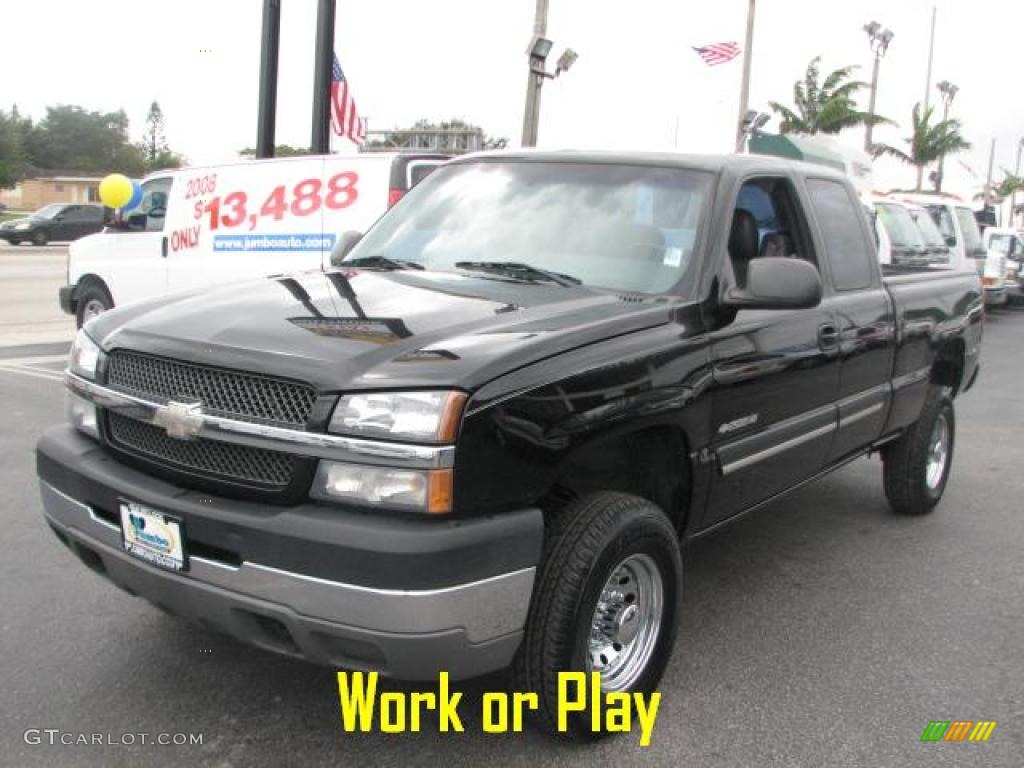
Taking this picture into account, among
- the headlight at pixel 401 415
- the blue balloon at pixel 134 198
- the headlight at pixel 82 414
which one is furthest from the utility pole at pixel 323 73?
the headlight at pixel 401 415

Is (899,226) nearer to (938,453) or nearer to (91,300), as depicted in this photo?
(938,453)

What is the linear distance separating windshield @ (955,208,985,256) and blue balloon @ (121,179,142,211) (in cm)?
1486

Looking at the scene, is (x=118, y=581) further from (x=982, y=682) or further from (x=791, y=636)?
→ (x=982, y=682)

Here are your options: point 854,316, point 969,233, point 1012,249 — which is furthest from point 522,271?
point 1012,249

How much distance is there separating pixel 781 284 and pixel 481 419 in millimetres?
1360

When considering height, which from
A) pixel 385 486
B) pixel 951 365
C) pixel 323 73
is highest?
pixel 323 73

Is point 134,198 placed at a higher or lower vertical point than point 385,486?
higher

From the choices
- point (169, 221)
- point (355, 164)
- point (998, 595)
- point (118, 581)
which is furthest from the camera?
point (169, 221)

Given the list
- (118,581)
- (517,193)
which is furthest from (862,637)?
(118,581)

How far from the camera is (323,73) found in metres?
13.0

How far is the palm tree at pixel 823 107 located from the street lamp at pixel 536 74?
23.0m

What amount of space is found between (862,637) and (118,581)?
9.03 feet

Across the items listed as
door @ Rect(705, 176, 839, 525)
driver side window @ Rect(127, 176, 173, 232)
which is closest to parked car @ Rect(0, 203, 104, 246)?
driver side window @ Rect(127, 176, 173, 232)

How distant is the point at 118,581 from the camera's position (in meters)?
2.96
